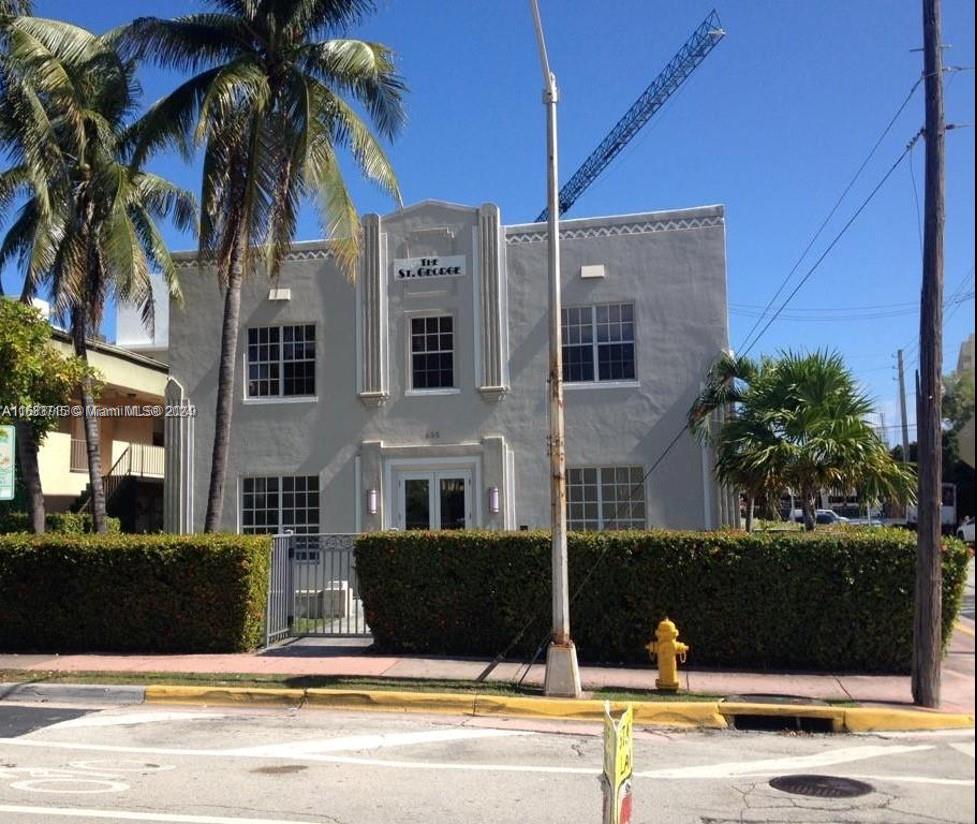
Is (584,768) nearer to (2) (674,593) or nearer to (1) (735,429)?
(2) (674,593)

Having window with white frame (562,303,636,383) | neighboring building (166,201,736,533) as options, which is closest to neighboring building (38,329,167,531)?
neighboring building (166,201,736,533)

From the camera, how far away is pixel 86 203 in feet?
65.4

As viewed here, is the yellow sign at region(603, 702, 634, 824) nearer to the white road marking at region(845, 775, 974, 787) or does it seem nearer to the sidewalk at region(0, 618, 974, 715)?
the white road marking at region(845, 775, 974, 787)

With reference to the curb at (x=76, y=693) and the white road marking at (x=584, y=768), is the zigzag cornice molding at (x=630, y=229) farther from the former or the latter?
the white road marking at (x=584, y=768)

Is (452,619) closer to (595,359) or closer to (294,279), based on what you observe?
(595,359)

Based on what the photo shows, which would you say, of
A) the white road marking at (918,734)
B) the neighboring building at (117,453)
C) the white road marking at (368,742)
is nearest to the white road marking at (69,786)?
the white road marking at (368,742)

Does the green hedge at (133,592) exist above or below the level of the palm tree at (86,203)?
below

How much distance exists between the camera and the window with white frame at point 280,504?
1983 centimetres

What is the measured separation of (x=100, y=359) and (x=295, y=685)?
56.8ft

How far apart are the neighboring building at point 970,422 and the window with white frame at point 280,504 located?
56.5 feet

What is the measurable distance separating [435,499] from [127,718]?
32.2ft

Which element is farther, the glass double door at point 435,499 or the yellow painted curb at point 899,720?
the glass double door at point 435,499

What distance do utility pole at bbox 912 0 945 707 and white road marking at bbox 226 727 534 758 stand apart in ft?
13.6

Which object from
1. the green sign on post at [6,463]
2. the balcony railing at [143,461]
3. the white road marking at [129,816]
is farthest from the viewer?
the balcony railing at [143,461]
